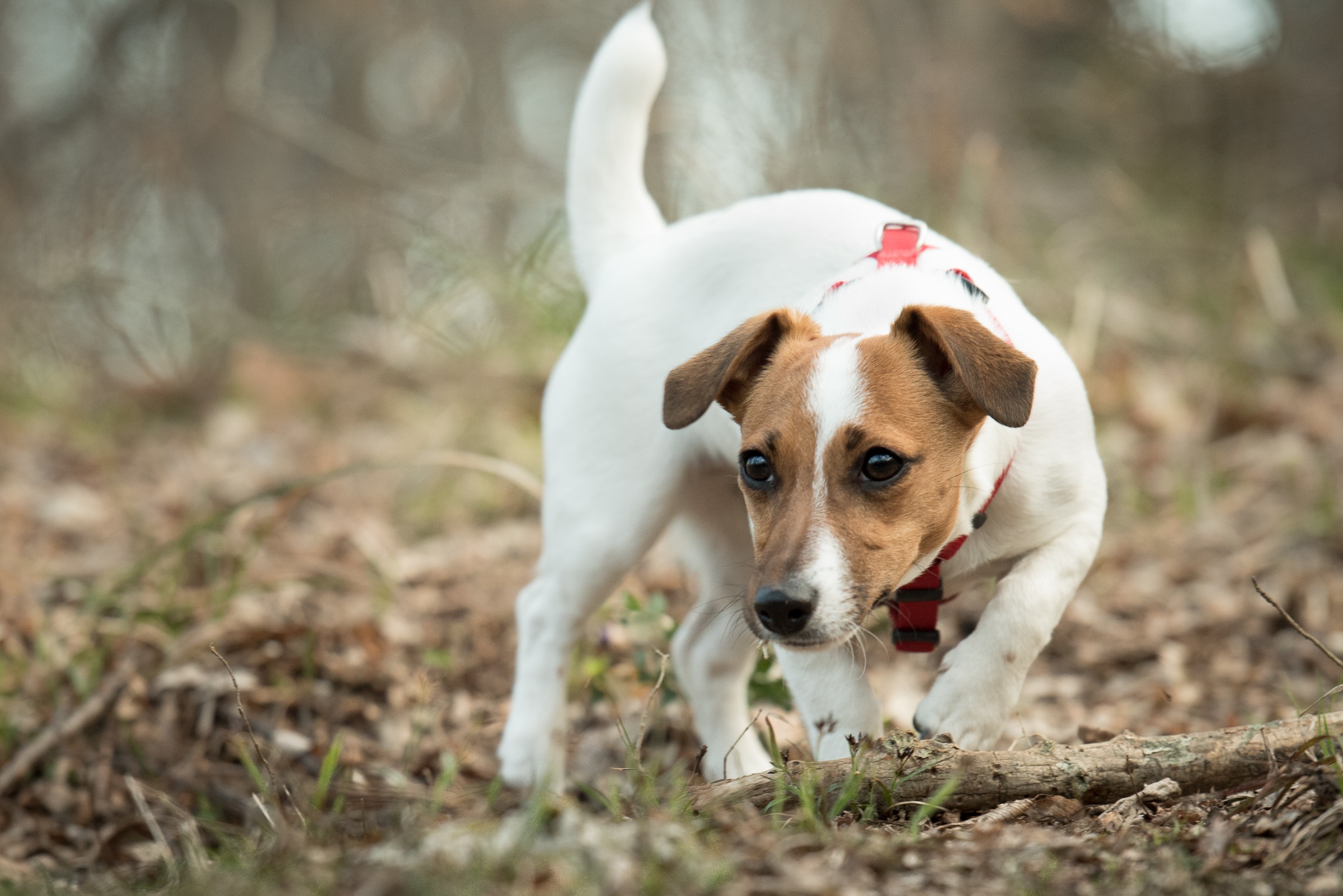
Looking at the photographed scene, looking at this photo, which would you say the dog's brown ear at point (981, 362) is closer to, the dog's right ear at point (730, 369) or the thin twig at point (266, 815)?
the dog's right ear at point (730, 369)

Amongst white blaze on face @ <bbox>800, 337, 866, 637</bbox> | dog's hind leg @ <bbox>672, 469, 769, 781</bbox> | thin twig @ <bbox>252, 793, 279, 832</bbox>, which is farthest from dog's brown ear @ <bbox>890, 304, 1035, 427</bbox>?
thin twig @ <bbox>252, 793, 279, 832</bbox>

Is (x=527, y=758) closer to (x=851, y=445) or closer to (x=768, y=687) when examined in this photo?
(x=768, y=687)

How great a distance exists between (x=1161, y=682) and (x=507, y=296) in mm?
4046

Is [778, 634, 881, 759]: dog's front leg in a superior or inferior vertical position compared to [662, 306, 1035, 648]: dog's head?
inferior

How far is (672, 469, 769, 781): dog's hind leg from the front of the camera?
3.71 meters

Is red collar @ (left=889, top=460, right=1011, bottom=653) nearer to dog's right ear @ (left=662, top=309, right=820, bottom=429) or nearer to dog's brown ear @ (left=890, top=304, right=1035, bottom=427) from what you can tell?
dog's brown ear @ (left=890, top=304, right=1035, bottom=427)

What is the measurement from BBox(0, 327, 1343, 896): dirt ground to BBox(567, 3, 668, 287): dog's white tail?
4.01 feet

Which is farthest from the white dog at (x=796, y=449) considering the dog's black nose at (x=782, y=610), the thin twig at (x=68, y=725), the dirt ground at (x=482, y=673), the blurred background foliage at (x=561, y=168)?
the blurred background foliage at (x=561, y=168)

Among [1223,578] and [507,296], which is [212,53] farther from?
[1223,578]

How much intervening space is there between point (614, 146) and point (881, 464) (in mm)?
1742

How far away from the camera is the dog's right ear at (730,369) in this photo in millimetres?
2709

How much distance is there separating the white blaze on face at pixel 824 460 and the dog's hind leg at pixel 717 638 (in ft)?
3.52

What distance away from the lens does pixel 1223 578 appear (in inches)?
203

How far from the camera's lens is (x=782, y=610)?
2373 mm
